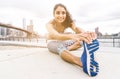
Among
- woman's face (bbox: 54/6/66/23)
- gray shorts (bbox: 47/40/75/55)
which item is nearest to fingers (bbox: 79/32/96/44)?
gray shorts (bbox: 47/40/75/55)

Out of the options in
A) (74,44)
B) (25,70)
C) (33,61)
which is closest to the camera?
(25,70)

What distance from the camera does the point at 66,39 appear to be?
2.41m

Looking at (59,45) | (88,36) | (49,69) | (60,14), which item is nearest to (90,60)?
(88,36)

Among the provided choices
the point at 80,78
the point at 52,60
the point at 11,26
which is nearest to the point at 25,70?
the point at 52,60

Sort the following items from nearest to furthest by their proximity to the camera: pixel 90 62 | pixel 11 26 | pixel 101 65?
pixel 90 62 → pixel 101 65 → pixel 11 26

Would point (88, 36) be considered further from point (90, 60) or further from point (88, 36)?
point (90, 60)

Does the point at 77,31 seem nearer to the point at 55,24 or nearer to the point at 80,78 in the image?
the point at 55,24

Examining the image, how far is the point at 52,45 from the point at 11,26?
85.9 feet

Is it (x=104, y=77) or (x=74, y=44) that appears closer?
(x=104, y=77)

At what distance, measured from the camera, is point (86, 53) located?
6.97 ft

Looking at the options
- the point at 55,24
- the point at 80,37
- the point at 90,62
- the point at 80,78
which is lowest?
the point at 80,78

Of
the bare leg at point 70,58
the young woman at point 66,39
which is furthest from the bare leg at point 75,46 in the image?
the bare leg at point 70,58

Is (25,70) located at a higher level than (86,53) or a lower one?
lower

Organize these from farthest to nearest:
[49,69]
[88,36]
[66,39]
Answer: [49,69], [66,39], [88,36]
